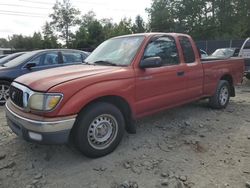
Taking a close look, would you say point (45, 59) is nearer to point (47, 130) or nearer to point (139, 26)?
point (47, 130)

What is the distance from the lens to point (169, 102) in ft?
17.1

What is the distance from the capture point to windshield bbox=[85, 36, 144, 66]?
468 cm

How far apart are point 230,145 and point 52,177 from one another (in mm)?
2849

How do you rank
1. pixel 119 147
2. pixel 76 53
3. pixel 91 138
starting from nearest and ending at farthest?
pixel 91 138 < pixel 119 147 < pixel 76 53

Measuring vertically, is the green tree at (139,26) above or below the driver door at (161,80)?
above

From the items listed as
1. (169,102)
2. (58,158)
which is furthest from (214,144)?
(58,158)

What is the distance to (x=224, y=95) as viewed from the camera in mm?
6984

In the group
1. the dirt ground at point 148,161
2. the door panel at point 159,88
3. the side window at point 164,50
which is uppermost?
the side window at point 164,50

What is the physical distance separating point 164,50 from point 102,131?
2.01m

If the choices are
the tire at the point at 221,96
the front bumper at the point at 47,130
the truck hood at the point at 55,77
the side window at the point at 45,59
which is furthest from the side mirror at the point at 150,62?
the side window at the point at 45,59

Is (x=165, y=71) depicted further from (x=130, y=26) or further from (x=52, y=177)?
(x=130, y=26)

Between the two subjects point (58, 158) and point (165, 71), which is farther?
point (165, 71)

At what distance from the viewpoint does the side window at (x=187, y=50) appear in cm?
563

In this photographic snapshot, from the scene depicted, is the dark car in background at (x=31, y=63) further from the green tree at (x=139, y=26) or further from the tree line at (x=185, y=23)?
the green tree at (x=139, y=26)
